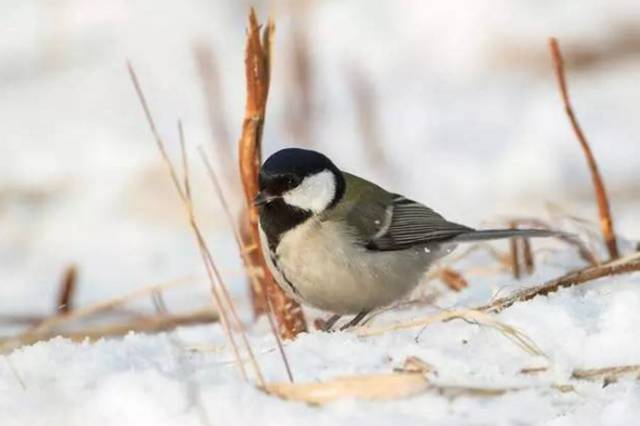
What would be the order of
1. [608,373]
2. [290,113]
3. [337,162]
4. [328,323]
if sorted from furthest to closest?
[337,162]
[290,113]
[328,323]
[608,373]

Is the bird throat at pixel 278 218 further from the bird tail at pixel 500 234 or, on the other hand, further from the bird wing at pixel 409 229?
the bird tail at pixel 500 234

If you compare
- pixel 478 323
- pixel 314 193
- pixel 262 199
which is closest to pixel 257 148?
pixel 262 199

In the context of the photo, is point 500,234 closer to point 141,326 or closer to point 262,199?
point 262,199

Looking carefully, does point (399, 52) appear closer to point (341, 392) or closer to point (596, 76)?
point (596, 76)

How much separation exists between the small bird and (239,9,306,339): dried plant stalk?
0.11 feet

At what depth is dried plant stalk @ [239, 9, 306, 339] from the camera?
3.38 metres

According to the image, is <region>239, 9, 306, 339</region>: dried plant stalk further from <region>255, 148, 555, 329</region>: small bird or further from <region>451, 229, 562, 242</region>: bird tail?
<region>451, 229, 562, 242</region>: bird tail

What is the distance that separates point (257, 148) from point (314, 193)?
26 centimetres

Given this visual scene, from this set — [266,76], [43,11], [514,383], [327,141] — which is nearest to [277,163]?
[266,76]

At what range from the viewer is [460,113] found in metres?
A: 7.63

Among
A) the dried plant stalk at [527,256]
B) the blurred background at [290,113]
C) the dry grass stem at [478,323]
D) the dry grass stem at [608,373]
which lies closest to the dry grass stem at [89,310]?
the dry grass stem at [478,323]

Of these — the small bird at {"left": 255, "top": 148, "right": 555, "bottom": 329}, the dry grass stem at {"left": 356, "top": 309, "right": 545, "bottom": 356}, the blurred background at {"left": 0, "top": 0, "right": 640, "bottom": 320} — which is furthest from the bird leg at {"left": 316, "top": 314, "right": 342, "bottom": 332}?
the blurred background at {"left": 0, "top": 0, "right": 640, "bottom": 320}

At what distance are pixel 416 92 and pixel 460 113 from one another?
45 cm

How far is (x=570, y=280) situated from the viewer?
118 inches
